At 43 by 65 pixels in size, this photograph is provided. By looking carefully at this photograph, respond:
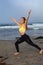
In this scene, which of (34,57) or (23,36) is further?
(23,36)

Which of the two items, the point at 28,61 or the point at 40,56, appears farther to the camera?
the point at 40,56

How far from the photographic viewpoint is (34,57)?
1082 centimetres

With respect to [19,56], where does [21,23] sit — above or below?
above

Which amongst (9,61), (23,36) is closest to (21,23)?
(23,36)

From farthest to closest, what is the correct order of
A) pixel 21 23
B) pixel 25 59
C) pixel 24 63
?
pixel 21 23 < pixel 25 59 < pixel 24 63

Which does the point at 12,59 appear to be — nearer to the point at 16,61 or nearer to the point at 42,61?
the point at 16,61

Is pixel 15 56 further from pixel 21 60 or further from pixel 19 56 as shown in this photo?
pixel 21 60

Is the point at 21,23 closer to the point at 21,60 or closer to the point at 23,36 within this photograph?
the point at 23,36

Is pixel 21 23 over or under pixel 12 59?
over

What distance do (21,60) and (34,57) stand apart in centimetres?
74

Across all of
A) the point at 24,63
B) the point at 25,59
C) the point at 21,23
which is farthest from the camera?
the point at 21,23

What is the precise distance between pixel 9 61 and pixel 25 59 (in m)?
0.71

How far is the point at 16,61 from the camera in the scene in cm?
1013

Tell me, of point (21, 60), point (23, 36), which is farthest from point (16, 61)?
point (23, 36)
